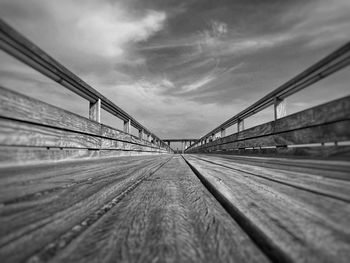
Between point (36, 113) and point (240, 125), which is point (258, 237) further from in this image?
point (240, 125)

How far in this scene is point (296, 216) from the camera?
54cm

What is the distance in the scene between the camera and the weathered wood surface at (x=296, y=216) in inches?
14.7

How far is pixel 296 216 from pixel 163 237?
0.38 meters

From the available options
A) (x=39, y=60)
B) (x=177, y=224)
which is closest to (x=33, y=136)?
(x=39, y=60)

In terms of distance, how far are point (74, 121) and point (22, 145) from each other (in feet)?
2.79

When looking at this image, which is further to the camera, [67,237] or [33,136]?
[33,136]

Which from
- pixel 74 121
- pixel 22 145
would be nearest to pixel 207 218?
pixel 22 145

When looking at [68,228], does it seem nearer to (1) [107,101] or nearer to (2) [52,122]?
(2) [52,122]

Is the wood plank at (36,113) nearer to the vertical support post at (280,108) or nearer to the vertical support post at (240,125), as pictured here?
the vertical support post at (280,108)

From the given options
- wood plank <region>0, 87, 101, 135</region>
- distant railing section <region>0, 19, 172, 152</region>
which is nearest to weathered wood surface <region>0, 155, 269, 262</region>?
wood plank <region>0, 87, 101, 135</region>

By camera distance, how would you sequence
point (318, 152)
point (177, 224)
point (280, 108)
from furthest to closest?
point (280, 108) < point (318, 152) < point (177, 224)

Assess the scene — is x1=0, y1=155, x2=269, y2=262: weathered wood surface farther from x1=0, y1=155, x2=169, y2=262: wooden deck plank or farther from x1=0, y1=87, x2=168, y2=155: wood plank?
x1=0, y1=87, x2=168, y2=155: wood plank

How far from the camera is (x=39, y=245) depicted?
41 centimetres

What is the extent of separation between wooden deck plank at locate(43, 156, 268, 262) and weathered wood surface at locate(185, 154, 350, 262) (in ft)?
0.13
